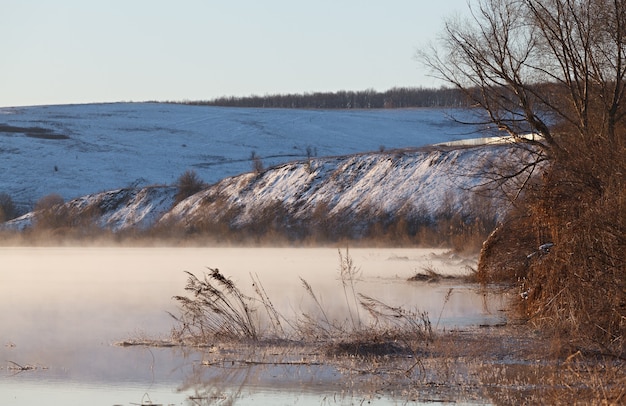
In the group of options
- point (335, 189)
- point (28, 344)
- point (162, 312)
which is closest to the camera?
point (28, 344)

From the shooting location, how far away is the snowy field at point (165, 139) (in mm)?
93500

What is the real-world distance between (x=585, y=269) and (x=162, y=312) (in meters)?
10.1

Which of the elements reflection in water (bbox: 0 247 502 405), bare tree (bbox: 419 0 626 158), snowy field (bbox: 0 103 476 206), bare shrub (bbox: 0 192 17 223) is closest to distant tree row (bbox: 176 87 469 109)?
snowy field (bbox: 0 103 476 206)

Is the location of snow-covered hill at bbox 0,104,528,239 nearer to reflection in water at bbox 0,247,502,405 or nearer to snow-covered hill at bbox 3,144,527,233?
snow-covered hill at bbox 3,144,527,233

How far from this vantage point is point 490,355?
48.7 ft

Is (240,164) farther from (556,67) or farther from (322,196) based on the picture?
(556,67)

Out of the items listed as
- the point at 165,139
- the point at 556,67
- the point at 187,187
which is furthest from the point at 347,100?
the point at 556,67

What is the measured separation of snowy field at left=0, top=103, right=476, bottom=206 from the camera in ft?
307

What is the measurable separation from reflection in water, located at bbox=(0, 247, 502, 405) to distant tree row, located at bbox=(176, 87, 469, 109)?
11213 cm

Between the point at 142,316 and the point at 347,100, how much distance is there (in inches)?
5496

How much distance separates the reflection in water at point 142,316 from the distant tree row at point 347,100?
112 m

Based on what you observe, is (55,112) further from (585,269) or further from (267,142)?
(585,269)

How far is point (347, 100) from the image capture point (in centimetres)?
15975

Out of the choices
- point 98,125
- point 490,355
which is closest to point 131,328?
point 490,355
